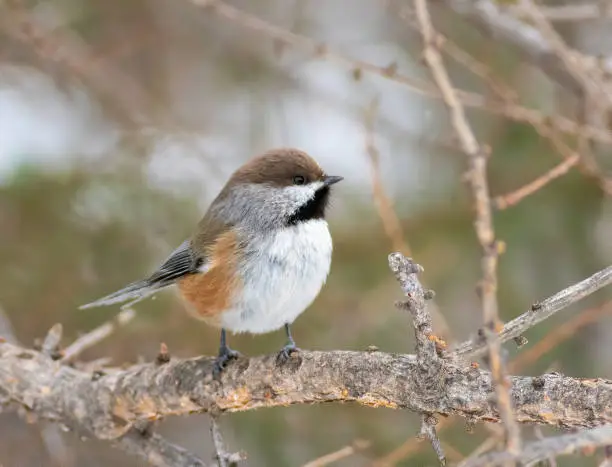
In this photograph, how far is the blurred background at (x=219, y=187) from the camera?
14.2 feet

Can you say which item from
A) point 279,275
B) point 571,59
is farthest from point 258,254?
point 571,59

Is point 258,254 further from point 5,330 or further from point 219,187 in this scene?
point 219,187

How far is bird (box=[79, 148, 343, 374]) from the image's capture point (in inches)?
131

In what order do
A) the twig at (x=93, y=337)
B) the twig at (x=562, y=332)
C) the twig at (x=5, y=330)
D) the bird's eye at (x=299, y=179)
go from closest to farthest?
the twig at (x=562, y=332), the twig at (x=93, y=337), the bird's eye at (x=299, y=179), the twig at (x=5, y=330)

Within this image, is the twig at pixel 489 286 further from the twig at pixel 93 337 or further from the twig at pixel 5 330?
the twig at pixel 5 330

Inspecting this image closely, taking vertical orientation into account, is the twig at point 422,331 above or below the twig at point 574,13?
below

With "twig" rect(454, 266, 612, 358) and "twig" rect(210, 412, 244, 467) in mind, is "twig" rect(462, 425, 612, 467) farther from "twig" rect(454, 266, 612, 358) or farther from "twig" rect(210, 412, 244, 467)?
"twig" rect(210, 412, 244, 467)

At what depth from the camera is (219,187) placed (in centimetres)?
531

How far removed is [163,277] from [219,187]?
1.71 meters

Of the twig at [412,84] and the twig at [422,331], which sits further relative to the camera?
the twig at [412,84]

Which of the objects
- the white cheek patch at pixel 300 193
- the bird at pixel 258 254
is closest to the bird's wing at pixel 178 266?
the bird at pixel 258 254

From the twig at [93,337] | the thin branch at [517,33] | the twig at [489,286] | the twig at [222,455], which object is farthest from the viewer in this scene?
the thin branch at [517,33]

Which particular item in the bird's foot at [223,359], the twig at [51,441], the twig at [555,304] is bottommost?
the twig at [555,304]

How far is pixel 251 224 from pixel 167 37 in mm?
3541
